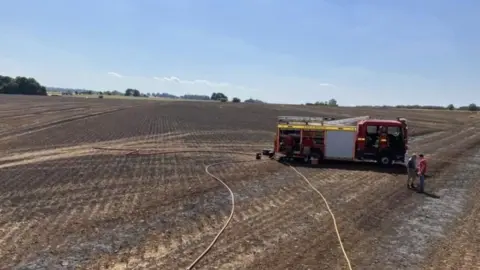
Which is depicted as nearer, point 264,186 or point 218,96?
point 264,186

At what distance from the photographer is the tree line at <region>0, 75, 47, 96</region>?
129 meters

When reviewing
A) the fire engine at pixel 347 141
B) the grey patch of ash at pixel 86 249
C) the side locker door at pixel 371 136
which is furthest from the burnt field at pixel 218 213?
the side locker door at pixel 371 136

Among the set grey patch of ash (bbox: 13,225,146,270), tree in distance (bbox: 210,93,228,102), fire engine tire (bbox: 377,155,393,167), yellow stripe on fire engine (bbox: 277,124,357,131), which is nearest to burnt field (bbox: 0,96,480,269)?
grey patch of ash (bbox: 13,225,146,270)

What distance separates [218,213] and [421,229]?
19.1 ft

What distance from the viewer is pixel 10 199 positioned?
15.2m

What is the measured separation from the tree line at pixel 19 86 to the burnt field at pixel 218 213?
112m

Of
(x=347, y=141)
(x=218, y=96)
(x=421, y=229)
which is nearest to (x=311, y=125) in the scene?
(x=347, y=141)

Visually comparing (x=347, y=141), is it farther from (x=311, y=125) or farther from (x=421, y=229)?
(x=421, y=229)

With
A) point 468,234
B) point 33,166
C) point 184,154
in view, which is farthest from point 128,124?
point 468,234

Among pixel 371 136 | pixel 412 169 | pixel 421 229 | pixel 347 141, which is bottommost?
pixel 421 229

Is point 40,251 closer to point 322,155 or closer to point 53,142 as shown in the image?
point 322,155

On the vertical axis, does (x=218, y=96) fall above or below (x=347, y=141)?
above

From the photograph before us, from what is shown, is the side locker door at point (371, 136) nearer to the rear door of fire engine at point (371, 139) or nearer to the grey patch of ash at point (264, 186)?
the rear door of fire engine at point (371, 139)

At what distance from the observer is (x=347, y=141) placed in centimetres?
2548
